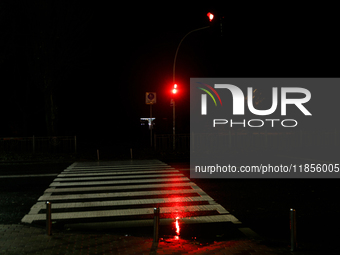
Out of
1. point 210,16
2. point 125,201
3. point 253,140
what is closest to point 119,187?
point 125,201

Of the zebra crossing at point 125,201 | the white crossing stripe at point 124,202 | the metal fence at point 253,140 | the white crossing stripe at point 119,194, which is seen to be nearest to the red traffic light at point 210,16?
the zebra crossing at point 125,201

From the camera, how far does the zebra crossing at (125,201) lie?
7.25 metres

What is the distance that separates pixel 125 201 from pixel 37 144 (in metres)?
16.4

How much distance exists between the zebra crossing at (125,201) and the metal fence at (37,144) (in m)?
11.1

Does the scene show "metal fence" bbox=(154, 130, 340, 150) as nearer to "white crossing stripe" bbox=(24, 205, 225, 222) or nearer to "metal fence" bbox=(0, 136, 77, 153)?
"metal fence" bbox=(0, 136, 77, 153)

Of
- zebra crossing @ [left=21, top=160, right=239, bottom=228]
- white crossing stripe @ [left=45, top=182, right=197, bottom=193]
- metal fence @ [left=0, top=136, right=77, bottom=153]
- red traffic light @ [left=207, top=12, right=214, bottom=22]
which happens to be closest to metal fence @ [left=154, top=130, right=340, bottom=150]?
metal fence @ [left=0, top=136, right=77, bottom=153]

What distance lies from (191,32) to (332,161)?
10976 millimetres

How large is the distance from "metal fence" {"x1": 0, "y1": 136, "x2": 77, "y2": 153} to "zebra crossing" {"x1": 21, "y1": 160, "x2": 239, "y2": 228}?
11.1 m

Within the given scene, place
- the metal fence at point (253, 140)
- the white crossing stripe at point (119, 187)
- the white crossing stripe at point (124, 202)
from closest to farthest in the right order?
the white crossing stripe at point (124, 202) → the white crossing stripe at point (119, 187) → the metal fence at point (253, 140)

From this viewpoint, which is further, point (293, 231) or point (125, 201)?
point (125, 201)

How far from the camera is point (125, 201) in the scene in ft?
28.9

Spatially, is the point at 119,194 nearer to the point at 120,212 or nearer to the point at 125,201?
the point at 125,201

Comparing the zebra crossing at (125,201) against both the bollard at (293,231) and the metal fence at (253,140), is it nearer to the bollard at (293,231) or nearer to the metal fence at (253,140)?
the bollard at (293,231)

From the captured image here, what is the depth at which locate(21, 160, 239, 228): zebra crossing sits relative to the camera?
7.25 metres
